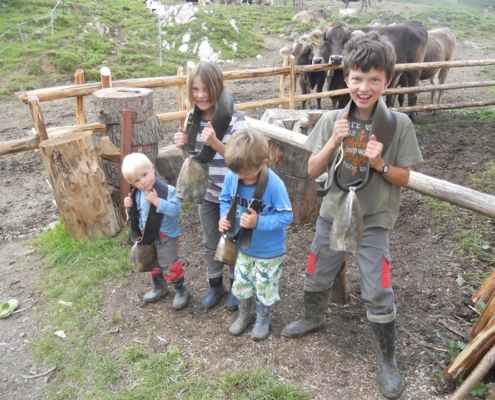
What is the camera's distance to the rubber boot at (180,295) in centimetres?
298

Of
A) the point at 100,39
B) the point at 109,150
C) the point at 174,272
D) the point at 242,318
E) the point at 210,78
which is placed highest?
the point at 210,78

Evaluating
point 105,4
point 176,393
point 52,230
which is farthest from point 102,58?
point 176,393

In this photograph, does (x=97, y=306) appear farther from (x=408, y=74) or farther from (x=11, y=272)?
(x=408, y=74)

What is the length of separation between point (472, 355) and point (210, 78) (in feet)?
6.43

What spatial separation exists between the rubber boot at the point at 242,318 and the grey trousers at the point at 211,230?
0.91 feet

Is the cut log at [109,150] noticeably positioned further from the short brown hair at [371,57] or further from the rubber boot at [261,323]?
the short brown hair at [371,57]

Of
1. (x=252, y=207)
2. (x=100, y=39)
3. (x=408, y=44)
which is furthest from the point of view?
(x=100, y=39)

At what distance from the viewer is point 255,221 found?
7.45 ft

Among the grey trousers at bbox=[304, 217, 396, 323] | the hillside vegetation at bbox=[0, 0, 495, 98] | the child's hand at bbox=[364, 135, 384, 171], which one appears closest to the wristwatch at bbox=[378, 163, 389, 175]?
the child's hand at bbox=[364, 135, 384, 171]

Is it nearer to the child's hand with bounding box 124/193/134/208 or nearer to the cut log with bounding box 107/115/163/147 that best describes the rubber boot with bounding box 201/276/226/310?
the child's hand with bounding box 124/193/134/208

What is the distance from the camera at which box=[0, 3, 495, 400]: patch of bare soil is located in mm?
2389

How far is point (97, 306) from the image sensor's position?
10.3ft

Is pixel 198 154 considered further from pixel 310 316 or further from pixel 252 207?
pixel 310 316

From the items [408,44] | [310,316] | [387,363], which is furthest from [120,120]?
[408,44]
